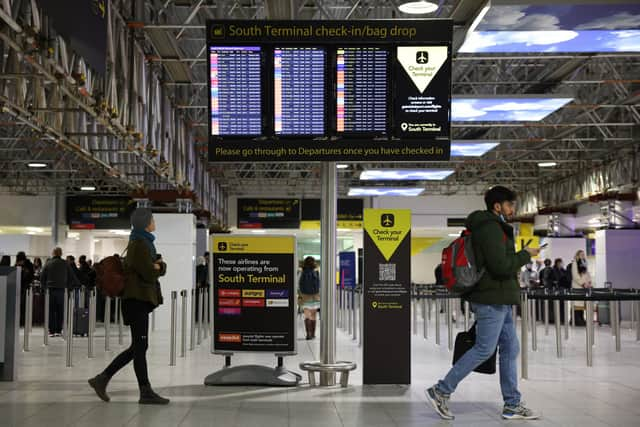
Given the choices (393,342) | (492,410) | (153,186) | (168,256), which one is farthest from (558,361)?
(153,186)

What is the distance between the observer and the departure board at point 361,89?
8172 millimetres

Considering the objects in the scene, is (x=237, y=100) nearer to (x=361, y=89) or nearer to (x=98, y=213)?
(x=361, y=89)

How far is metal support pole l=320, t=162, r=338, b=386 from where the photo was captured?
8.42 m

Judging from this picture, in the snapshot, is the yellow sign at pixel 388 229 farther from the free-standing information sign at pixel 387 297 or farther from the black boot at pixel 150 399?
the black boot at pixel 150 399

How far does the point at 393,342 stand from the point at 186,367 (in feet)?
9.93

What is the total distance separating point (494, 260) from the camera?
6.48 meters

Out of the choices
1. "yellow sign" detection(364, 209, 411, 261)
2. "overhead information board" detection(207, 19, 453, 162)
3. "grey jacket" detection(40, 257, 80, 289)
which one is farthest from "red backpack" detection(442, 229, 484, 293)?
"grey jacket" detection(40, 257, 80, 289)

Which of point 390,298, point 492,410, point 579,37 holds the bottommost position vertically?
point 492,410

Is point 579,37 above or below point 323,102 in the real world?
above

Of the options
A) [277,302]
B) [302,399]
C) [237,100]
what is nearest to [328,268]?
[277,302]

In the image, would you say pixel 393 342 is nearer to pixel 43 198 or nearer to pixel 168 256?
pixel 168 256

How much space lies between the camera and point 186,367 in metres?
10.4

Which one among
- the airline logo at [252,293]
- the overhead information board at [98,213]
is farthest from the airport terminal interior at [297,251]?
the overhead information board at [98,213]

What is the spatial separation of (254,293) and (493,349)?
3170mm
